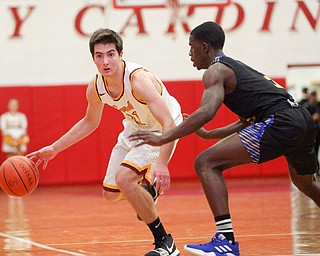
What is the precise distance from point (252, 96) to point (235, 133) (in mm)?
296

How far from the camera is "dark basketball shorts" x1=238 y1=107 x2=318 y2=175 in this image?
17.3 ft

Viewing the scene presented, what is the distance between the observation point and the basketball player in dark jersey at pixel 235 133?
5.15 meters

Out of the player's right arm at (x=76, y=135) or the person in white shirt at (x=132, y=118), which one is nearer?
the person in white shirt at (x=132, y=118)

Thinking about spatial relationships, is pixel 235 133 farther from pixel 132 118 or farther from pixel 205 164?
pixel 132 118

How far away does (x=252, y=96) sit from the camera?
5.35m

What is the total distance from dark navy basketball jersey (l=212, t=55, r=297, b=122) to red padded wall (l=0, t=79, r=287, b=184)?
9.89 metres

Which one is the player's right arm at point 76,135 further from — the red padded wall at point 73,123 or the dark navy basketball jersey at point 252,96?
the red padded wall at point 73,123

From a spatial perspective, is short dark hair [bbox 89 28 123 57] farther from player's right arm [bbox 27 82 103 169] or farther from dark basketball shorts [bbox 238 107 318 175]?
dark basketball shorts [bbox 238 107 318 175]

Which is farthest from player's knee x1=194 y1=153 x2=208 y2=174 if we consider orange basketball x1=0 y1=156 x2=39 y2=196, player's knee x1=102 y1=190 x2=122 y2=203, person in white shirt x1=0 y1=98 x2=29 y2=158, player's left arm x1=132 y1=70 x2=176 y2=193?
person in white shirt x1=0 y1=98 x2=29 y2=158

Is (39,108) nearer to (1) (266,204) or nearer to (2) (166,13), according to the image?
(2) (166,13)

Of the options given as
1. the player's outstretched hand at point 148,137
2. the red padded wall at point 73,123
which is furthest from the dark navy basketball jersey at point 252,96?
the red padded wall at point 73,123

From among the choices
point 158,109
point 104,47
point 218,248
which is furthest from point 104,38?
point 218,248

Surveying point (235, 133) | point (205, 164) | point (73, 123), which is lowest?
point (205, 164)

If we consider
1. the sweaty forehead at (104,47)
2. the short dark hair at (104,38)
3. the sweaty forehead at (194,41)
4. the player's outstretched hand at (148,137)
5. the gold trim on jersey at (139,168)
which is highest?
the short dark hair at (104,38)
